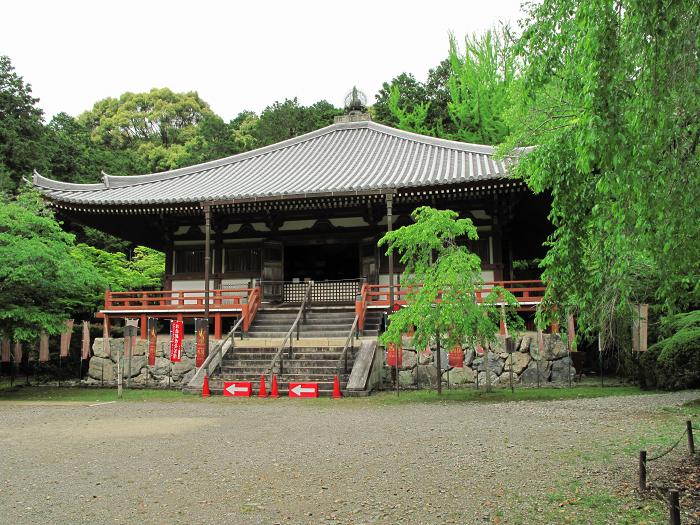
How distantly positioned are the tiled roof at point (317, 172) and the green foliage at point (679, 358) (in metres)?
5.34

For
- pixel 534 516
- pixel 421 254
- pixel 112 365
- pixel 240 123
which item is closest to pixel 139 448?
pixel 534 516

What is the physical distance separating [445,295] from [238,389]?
5188 mm

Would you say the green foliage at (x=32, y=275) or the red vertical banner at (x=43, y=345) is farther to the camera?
the red vertical banner at (x=43, y=345)

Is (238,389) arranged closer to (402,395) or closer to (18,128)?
(402,395)

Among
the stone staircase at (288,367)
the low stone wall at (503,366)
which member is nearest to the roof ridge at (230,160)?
the low stone wall at (503,366)

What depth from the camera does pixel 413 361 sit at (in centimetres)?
1422

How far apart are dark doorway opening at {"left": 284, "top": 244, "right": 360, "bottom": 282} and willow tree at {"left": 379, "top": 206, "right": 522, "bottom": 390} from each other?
10531mm

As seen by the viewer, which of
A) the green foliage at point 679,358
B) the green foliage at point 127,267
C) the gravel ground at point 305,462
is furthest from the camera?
the green foliage at point 127,267

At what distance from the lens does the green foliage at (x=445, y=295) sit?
34.7ft

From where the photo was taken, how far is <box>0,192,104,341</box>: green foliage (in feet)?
41.8

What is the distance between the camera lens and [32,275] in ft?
41.6

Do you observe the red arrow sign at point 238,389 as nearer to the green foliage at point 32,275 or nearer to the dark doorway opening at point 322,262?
the green foliage at point 32,275

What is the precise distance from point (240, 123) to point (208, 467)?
4019cm

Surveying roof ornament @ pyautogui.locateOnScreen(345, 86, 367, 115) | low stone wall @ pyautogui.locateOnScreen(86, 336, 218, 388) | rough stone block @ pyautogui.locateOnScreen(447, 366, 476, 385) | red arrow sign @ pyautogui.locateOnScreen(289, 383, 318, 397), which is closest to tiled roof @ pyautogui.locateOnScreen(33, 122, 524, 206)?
roof ornament @ pyautogui.locateOnScreen(345, 86, 367, 115)
